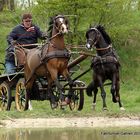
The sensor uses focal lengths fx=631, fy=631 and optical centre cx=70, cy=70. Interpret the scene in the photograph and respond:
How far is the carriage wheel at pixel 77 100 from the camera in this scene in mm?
15406

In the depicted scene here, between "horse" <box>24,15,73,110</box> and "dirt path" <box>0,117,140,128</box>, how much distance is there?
1.31 meters

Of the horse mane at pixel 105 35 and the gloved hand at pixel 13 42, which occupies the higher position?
the horse mane at pixel 105 35

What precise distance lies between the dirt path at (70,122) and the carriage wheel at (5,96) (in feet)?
11.6

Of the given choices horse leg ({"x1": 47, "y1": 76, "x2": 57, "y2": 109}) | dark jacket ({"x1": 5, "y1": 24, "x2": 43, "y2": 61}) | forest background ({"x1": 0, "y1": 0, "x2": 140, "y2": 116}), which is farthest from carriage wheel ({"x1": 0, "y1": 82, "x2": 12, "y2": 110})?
forest background ({"x1": 0, "y1": 0, "x2": 140, "y2": 116})

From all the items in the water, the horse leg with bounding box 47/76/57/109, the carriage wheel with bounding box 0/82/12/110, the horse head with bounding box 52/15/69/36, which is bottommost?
the carriage wheel with bounding box 0/82/12/110

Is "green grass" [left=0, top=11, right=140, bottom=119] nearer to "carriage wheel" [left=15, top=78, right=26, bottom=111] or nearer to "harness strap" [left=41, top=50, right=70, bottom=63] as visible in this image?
"carriage wheel" [left=15, top=78, right=26, bottom=111]

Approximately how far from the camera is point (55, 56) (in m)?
14.0

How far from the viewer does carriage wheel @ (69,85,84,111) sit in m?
15.4

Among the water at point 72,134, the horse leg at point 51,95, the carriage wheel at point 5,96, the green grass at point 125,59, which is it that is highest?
the water at point 72,134

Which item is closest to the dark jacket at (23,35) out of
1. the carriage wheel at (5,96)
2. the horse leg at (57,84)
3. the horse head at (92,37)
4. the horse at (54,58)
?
the carriage wheel at (5,96)

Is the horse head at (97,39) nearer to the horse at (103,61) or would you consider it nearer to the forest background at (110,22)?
the horse at (103,61)

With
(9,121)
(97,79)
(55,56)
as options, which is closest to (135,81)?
(97,79)

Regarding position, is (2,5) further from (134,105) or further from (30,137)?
(30,137)

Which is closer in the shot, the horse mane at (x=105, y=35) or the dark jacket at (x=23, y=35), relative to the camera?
the horse mane at (x=105, y=35)
